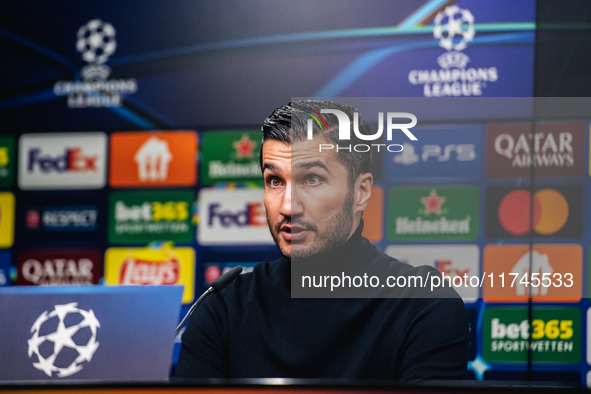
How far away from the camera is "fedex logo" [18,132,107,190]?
202 centimetres

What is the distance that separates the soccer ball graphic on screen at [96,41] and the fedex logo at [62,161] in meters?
0.32

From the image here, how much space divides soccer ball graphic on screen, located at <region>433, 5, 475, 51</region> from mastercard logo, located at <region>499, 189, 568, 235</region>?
19.9 inches

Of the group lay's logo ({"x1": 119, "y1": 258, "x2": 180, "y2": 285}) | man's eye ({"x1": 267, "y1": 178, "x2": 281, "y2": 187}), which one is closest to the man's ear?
man's eye ({"x1": 267, "y1": 178, "x2": 281, "y2": 187})

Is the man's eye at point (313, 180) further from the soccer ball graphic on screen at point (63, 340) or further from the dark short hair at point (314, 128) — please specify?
the soccer ball graphic on screen at point (63, 340)

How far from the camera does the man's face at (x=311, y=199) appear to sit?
5.68 ft

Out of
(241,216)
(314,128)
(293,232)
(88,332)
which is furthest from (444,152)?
(88,332)

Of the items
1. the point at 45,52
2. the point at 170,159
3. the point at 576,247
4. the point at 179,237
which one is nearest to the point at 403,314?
the point at 576,247

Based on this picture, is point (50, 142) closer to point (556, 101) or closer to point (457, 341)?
point (457, 341)

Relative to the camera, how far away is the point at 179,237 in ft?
6.52

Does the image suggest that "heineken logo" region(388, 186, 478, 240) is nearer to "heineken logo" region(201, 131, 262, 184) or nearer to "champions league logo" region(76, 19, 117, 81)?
"heineken logo" region(201, 131, 262, 184)

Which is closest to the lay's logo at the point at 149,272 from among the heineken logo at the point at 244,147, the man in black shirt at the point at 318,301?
the man in black shirt at the point at 318,301

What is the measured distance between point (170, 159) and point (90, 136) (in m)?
0.29

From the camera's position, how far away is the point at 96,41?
2.05 meters

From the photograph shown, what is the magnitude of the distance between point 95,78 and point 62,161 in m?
0.30
